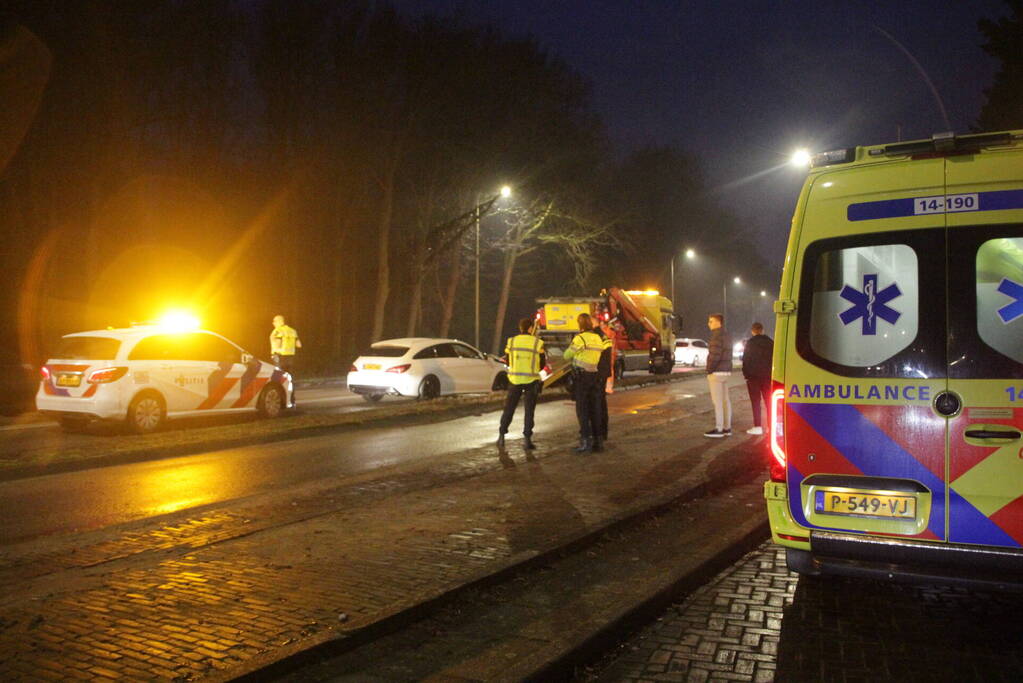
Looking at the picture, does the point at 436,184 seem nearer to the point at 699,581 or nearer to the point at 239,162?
the point at 239,162

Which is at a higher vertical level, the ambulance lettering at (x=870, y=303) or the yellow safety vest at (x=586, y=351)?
the ambulance lettering at (x=870, y=303)

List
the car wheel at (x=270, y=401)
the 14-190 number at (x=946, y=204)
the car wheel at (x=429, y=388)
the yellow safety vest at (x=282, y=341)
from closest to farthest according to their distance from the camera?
the 14-190 number at (x=946, y=204) → the car wheel at (x=270, y=401) → the car wheel at (x=429, y=388) → the yellow safety vest at (x=282, y=341)

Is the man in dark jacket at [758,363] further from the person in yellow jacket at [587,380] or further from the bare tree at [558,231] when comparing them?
the bare tree at [558,231]

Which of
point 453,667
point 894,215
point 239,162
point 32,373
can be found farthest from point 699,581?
point 239,162

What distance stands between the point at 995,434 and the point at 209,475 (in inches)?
319

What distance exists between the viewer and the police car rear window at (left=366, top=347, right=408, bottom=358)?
18.8 metres

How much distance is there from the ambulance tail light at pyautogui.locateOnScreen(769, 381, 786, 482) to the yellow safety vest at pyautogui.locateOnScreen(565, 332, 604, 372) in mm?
5808

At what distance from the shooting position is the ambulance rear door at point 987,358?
4523mm

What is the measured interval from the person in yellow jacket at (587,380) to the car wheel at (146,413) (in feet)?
21.3

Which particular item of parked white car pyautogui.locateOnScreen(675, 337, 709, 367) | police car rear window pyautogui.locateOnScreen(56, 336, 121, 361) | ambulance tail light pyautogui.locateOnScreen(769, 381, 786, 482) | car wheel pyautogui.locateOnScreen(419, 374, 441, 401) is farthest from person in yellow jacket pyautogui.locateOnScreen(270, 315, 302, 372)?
parked white car pyautogui.locateOnScreen(675, 337, 709, 367)

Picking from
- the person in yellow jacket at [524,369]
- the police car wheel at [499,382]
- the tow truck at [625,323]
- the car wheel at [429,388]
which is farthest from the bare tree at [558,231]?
the person in yellow jacket at [524,369]

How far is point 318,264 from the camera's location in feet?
130

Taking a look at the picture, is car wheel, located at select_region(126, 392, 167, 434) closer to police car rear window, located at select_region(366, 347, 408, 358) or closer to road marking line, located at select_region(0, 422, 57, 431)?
road marking line, located at select_region(0, 422, 57, 431)

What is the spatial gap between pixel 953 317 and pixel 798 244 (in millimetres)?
914
